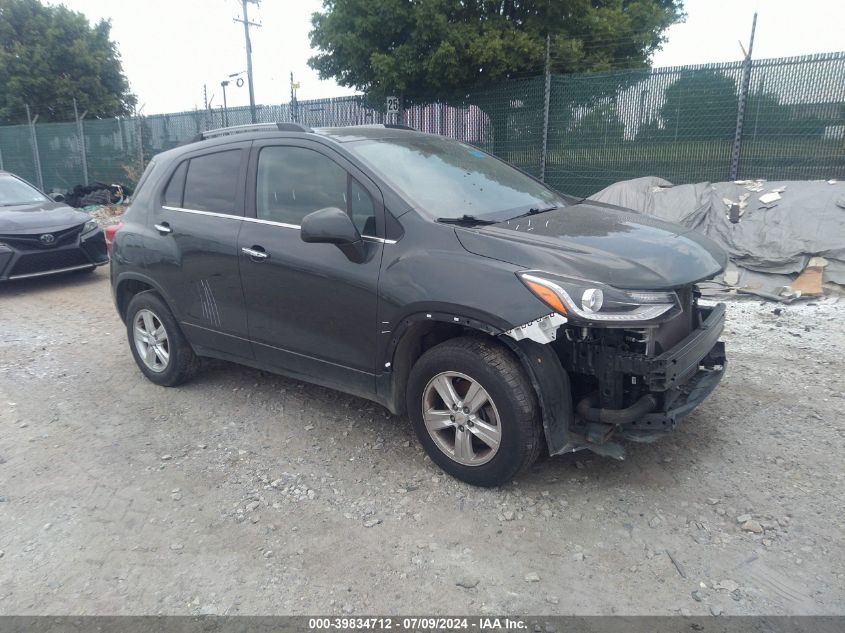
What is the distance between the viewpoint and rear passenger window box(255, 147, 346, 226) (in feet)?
12.6

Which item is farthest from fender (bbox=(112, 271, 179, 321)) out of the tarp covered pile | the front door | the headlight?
the tarp covered pile

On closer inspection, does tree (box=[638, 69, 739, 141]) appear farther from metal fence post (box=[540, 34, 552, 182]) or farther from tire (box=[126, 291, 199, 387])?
tire (box=[126, 291, 199, 387])

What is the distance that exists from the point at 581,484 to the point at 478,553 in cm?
82

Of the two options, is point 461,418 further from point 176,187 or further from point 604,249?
point 176,187

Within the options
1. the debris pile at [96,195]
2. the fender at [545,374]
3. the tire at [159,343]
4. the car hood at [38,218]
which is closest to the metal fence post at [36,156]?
the debris pile at [96,195]

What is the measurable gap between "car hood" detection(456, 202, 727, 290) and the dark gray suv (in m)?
0.01

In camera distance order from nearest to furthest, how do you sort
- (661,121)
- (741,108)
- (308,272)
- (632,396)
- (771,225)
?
(632,396) < (308,272) < (771,225) < (741,108) < (661,121)

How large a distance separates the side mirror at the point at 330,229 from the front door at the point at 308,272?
0.16m

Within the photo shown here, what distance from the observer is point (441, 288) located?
10.7 ft

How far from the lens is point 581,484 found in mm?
3492

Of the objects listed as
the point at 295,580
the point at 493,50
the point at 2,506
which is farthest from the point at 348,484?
the point at 493,50

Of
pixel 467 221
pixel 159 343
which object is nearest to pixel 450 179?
Answer: pixel 467 221

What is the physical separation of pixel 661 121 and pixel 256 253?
7488 millimetres

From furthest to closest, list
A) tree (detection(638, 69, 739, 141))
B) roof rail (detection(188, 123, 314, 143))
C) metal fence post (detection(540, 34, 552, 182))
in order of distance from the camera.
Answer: metal fence post (detection(540, 34, 552, 182))
tree (detection(638, 69, 739, 141))
roof rail (detection(188, 123, 314, 143))
